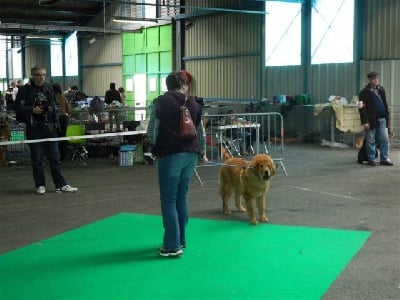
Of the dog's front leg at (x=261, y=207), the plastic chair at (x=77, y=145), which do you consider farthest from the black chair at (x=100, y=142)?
the dog's front leg at (x=261, y=207)

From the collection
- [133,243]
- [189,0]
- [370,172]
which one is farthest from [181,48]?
[133,243]

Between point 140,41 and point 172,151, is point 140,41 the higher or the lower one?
the higher one

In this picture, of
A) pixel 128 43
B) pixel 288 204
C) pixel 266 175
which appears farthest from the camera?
pixel 128 43

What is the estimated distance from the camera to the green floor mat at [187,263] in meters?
4.16

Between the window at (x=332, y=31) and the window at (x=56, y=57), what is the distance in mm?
21082

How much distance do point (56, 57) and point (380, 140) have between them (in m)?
28.0

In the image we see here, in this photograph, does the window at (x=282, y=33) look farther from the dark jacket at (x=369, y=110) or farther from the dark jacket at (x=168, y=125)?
the dark jacket at (x=168, y=125)

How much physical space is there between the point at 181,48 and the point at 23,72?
20.3m

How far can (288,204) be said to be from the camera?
23.8ft

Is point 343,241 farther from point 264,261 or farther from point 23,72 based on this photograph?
point 23,72

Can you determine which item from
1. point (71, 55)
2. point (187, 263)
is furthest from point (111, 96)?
point (71, 55)

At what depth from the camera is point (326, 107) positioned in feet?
48.5

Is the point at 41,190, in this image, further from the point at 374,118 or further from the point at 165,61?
the point at 165,61

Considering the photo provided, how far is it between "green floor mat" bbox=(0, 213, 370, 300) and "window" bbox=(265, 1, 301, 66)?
12270 millimetres
